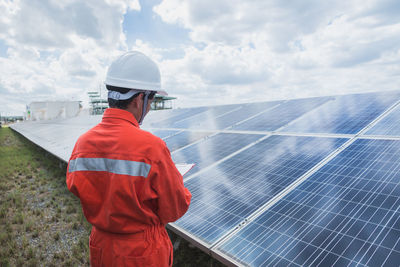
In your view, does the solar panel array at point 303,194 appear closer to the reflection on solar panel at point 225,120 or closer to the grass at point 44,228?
the grass at point 44,228

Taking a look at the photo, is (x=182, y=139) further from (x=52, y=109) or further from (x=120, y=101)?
(x=52, y=109)

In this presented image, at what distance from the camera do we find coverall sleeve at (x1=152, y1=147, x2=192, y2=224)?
187 cm

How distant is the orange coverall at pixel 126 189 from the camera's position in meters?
1.83

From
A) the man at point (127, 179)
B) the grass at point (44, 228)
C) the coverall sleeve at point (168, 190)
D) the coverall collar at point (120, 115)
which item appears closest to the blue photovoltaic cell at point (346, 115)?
the grass at point (44, 228)

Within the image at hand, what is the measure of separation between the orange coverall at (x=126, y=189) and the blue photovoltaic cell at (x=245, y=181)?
1.39m

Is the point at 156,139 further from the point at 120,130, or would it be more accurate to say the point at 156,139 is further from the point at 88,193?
the point at 88,193

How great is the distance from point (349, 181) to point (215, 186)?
2.10 m

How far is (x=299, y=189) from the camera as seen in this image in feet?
12.7

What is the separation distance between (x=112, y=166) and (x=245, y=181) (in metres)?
3.02

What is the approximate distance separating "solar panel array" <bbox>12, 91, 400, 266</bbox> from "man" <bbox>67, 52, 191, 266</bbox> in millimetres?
1233

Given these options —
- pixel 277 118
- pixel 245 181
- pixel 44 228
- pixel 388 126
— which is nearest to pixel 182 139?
pixel 277 118

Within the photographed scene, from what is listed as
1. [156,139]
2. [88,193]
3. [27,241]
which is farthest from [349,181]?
[27,241]

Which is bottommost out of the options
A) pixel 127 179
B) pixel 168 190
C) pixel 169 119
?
pixel 169 119

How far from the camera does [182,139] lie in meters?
8.09
